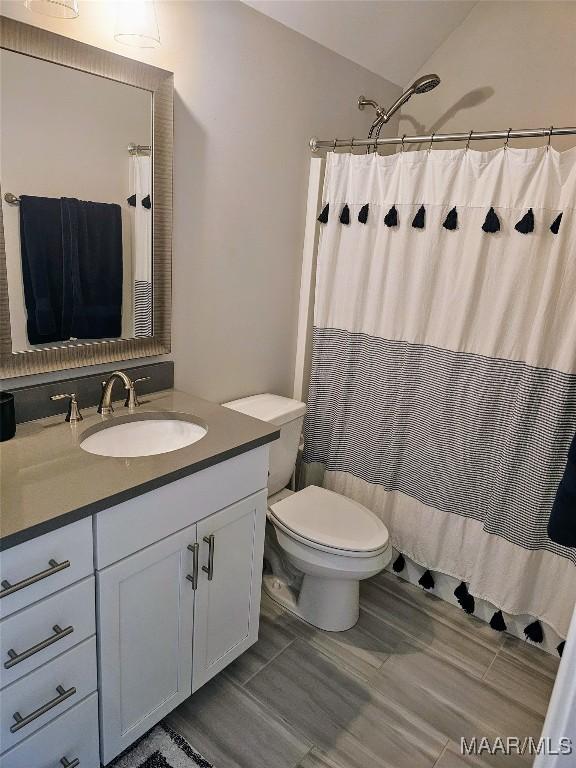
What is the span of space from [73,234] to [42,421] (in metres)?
0.56

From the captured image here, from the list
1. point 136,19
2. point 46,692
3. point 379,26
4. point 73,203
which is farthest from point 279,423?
point 379,26

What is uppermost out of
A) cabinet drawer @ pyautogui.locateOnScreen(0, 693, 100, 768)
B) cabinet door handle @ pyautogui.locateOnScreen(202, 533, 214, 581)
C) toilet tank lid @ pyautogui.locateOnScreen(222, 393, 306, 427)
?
toilet tank lid @ pyautogui.locateOnScreen(222, 393, 306, 427)

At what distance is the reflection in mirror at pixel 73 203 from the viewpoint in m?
1.35

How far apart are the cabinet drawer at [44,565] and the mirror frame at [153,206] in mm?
561

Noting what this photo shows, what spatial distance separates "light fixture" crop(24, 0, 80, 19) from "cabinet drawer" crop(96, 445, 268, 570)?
4.01 feet

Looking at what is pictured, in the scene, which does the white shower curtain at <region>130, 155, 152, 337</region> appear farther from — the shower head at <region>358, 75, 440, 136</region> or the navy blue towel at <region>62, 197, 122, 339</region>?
the shower head at <region>358, 75, 440, 136</region>

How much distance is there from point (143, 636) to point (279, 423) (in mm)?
938

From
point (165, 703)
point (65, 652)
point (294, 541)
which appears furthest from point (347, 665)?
point (65, 652)

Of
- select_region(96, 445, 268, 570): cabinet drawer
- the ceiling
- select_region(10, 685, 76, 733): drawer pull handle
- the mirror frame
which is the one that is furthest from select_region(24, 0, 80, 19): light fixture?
select_region(10, 685, 76, 733): drawer pull handle

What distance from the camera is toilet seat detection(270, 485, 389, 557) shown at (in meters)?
1.83

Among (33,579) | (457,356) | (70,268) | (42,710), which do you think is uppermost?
(70,268)

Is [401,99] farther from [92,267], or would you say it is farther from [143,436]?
[143,436]

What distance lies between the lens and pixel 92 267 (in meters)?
1.59

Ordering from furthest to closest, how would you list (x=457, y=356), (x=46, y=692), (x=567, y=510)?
(x=457, y=356)
(x=46, y=692)
(x=567, y=510)
